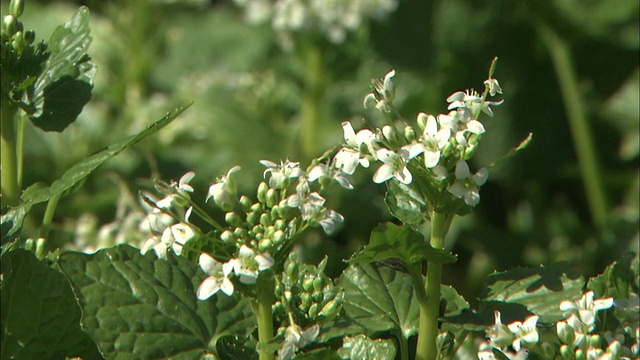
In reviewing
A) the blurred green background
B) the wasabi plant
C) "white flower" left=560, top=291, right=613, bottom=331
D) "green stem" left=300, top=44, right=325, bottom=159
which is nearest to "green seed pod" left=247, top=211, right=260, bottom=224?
the wasabi plant

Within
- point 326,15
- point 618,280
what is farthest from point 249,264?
point 326,15

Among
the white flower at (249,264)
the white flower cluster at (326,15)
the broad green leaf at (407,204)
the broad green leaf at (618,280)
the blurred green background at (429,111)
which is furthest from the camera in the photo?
the blurred green background at (429,111)

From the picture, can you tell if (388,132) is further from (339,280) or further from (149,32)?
(149,32)

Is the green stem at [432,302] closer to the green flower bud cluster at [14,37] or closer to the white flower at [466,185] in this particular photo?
the white flower at [466,185]

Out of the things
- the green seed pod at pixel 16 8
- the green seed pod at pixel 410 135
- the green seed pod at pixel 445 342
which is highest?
the green seed pod at pixel 16 8

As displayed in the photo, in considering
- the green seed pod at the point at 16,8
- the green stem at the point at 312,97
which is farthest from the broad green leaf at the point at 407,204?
the green stem at the point at 312,97

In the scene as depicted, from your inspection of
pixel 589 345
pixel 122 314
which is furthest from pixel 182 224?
pixel 589 345

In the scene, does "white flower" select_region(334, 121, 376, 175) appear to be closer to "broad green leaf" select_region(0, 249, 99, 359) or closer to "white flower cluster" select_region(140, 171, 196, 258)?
"white flower cluster" select_region(140, 171, 196, 258)
